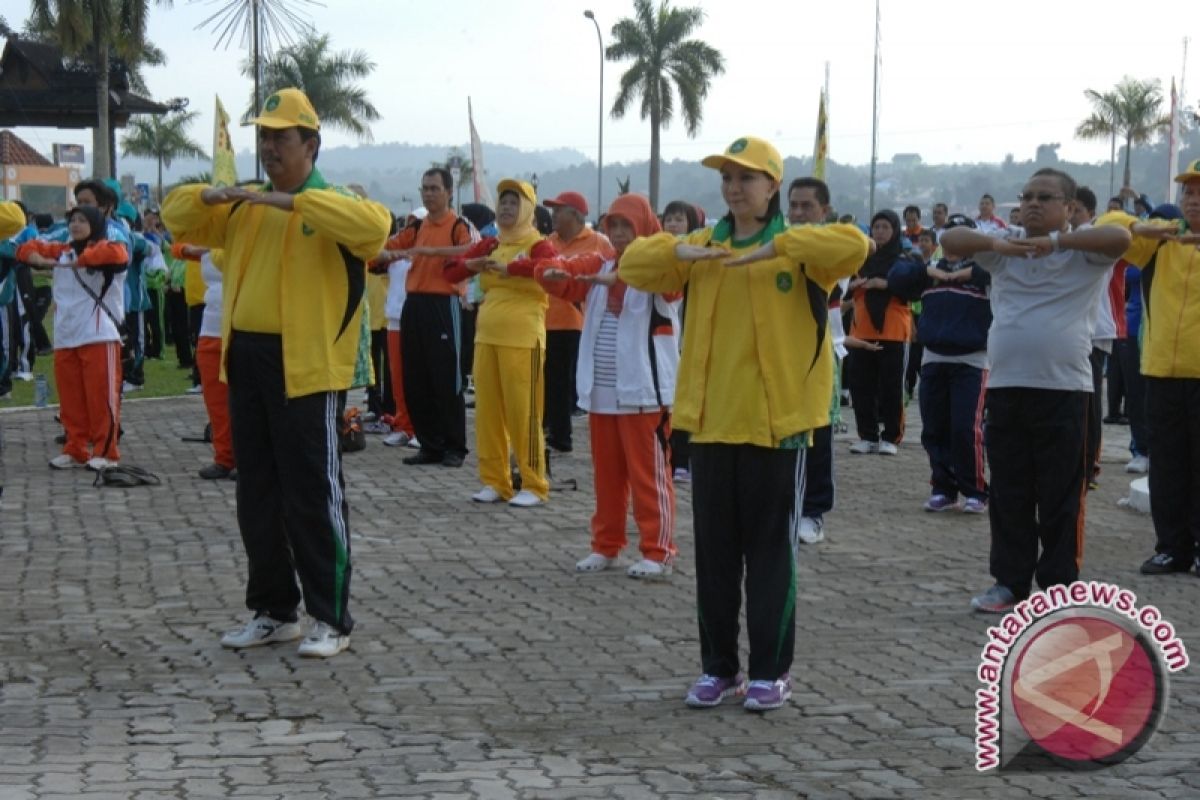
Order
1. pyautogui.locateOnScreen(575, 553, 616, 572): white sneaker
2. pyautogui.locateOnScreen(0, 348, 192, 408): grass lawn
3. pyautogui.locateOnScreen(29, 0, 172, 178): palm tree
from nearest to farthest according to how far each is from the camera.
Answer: pyautogui.locateOnScreen(575, 553, 616, 572): white sneaker, pyautogui.locateOnScreen(0, 348, 192, 408): grass lawn, pyautogui.locateOnScreen(29, 0, 172, 178): palm tree

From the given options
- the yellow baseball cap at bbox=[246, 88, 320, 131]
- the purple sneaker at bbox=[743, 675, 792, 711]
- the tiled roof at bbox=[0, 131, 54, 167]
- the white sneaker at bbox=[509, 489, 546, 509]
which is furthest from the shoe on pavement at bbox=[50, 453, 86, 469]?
the tiled roof at bbox=[0, 131, 54, 167]

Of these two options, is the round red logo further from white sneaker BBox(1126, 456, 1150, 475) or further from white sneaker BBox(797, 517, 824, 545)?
white sneaker BBox(1126, 456, 1150, 475)

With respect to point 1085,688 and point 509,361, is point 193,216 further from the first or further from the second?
point 509,361

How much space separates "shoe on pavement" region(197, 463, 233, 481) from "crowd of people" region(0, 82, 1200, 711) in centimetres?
3

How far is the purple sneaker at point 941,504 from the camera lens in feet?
37.6

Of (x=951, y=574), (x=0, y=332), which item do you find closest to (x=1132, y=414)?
(x=951, y=574)

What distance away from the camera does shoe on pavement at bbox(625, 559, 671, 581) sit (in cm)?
892

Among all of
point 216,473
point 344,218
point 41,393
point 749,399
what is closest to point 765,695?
point 749,399

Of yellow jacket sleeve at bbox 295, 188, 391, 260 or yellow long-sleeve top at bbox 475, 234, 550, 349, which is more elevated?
yellow jacket sleeve at bbox 295, 188, 391, 260

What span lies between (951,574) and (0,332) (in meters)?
11.3

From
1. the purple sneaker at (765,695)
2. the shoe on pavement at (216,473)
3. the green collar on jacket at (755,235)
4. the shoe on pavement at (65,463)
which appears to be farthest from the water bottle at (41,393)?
the purple sneaker at (765,695)

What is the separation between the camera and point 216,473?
41.0 ft

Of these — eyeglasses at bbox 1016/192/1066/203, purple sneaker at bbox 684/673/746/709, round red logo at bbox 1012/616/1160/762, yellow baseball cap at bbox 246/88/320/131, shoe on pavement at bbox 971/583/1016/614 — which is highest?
yellow baseball cap at bbox 246/88/320/131

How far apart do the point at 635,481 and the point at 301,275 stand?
9.14ft
